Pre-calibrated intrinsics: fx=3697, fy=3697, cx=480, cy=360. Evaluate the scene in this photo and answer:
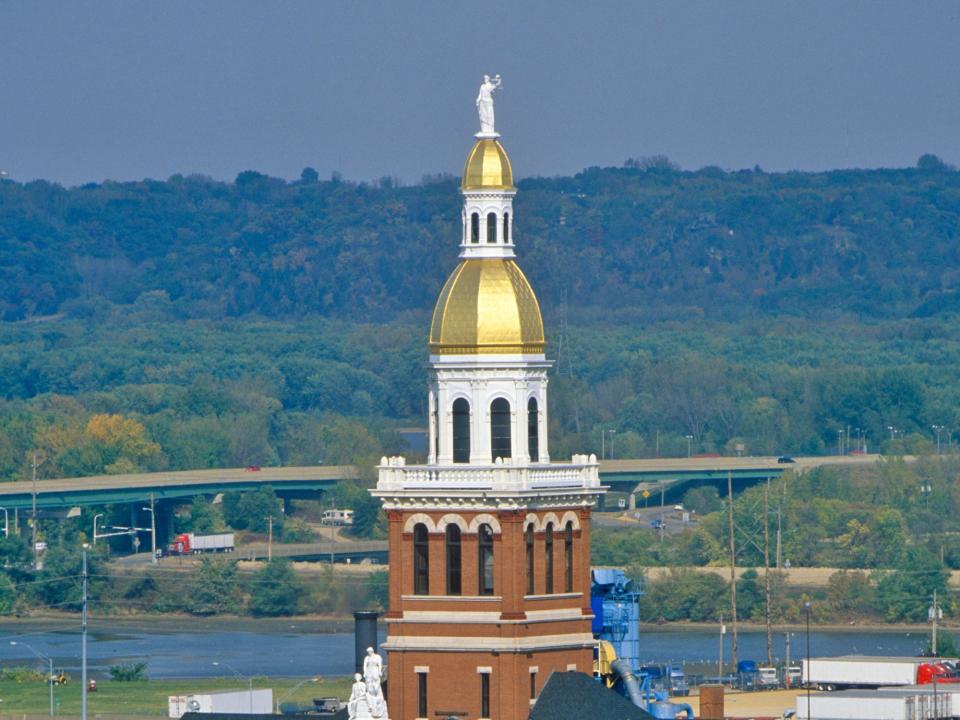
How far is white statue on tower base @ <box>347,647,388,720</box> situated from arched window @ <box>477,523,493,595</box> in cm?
259

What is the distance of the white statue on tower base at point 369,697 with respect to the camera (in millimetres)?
55219

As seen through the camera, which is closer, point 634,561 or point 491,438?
point 491,438

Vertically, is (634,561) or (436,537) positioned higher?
(634,561)

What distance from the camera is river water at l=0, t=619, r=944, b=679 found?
A: 13600cm

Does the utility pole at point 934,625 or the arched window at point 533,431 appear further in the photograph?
the utility pole at point 934,625

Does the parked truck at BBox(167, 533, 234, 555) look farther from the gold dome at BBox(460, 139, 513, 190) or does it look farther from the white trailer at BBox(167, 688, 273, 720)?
the gold dome at BBox(460, 139, 513, 190)

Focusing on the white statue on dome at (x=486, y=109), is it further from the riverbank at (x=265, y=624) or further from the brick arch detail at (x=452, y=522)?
the riverbank at (x=265, y=624)

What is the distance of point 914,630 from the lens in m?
159

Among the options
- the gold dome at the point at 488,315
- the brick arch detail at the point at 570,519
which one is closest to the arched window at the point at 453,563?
A: the brick arch detail at the point at 570,519

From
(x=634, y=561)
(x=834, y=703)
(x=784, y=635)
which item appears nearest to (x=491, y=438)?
(x=834, y=703)

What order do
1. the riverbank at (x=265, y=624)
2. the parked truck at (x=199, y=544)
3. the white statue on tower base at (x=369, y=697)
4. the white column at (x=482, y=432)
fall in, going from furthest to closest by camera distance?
the parked truck at (x=199, y=544), the riverbank at (x=265, y=624), the white column at (x=482, y=432), the white statue on tower base at (x=369, y=697)

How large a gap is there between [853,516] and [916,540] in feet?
16.6

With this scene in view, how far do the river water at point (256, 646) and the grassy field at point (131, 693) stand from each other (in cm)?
411

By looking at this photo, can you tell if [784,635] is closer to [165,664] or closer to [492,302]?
[165,664]
